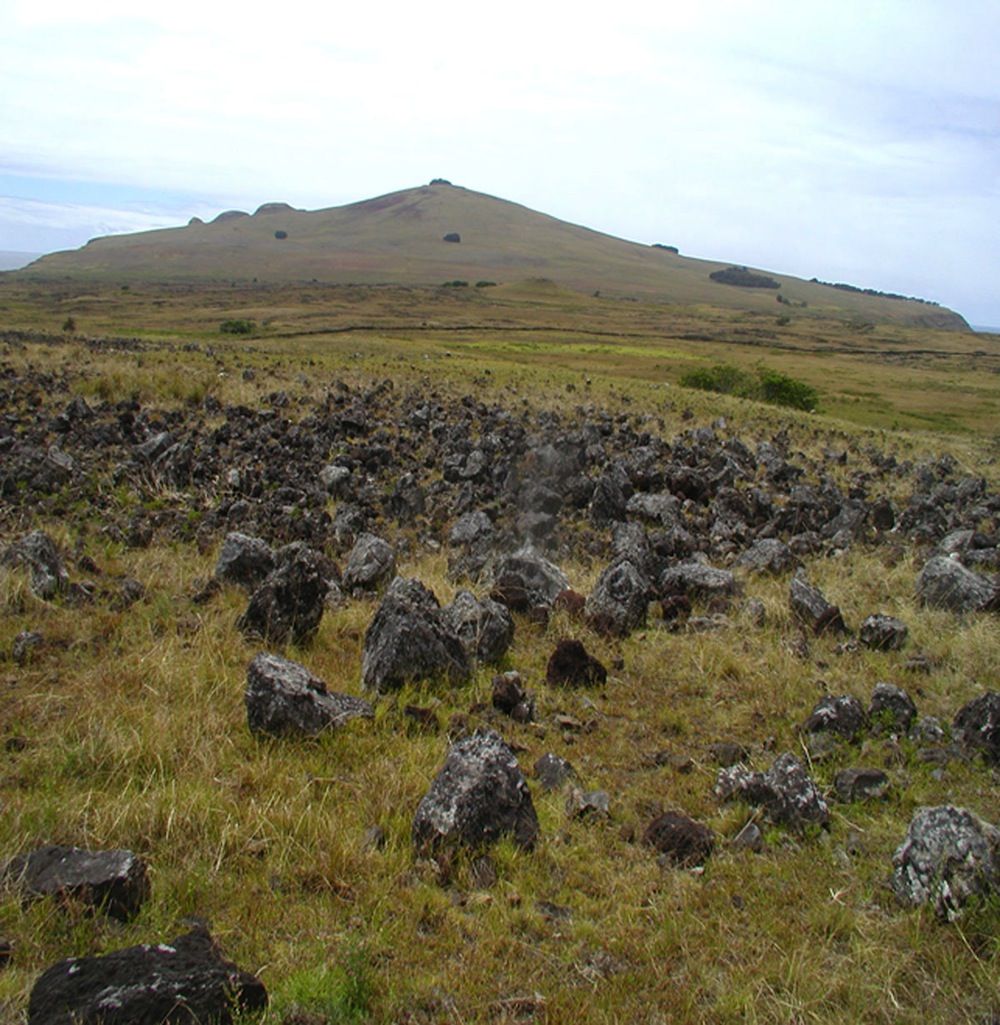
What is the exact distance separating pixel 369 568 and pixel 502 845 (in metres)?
4.03

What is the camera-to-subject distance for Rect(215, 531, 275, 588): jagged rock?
6965mm

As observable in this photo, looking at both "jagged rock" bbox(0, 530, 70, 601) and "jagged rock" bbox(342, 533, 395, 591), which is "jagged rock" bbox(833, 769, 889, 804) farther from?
"jagged rock" bbox(0, 530, 70, 601)

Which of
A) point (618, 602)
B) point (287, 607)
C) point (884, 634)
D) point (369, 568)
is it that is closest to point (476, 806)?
point (287, 607)

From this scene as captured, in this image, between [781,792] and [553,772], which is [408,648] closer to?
[553,772]

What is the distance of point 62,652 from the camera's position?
5398 mm

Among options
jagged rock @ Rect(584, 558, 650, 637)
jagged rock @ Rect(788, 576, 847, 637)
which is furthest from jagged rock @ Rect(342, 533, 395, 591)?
jagged rock @ Rect(788, 576, 847, 637)

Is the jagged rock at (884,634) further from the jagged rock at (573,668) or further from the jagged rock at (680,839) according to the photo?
the jagged rock at (680,839)

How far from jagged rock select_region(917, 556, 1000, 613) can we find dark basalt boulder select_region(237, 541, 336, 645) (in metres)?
5.89

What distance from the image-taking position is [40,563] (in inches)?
251

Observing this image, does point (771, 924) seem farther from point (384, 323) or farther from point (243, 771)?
point (384, 323)

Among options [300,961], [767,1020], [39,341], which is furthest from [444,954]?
[39,341]

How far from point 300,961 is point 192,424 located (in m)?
12.2

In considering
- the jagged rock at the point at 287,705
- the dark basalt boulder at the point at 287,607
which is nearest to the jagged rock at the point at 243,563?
the dark basalt boulder at the point at 287,607

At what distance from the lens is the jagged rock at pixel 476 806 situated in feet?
12.0
